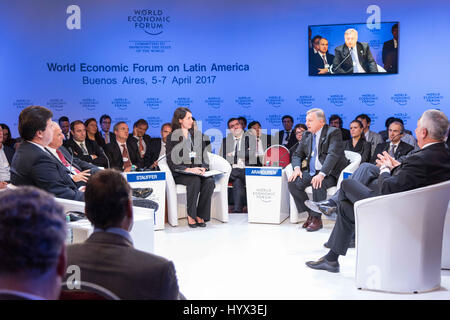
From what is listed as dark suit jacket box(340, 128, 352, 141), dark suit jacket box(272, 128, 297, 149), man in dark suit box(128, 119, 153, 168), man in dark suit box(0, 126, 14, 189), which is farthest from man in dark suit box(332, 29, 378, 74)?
man in dark suit box(0, 126, 14, 189)

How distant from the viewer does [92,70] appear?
337 inches

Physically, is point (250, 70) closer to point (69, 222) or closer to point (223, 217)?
point (223, 217)

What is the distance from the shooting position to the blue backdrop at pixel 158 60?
8.32 metres

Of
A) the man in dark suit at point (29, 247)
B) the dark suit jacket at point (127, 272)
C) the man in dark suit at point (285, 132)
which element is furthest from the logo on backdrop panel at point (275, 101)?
the man in dark suit at point (29, 247)

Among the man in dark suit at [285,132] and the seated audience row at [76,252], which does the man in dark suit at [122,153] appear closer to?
the man in dark suit at [285,132]

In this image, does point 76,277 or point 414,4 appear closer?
point 76,277

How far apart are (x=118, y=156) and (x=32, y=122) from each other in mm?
3172

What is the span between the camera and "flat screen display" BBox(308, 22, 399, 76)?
25.6ft

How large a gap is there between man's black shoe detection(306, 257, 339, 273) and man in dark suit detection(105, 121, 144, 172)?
124 inches

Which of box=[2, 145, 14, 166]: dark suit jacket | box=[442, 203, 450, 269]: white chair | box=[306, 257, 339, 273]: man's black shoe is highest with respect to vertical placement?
box=[2, 145, 14, 166]: dark suit jacket

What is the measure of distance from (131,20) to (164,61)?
2.88 feet

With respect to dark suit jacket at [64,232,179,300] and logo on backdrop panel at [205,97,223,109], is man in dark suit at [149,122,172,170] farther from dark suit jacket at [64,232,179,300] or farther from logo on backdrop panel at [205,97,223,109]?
dark suit jacket at [64,232,179,300]

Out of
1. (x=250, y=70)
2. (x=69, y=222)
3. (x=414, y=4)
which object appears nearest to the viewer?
(x=69, y=222)
